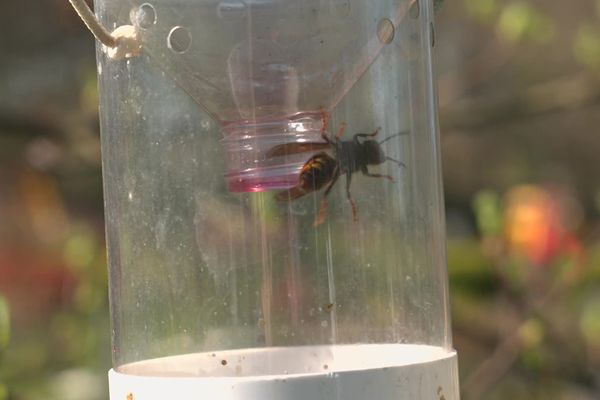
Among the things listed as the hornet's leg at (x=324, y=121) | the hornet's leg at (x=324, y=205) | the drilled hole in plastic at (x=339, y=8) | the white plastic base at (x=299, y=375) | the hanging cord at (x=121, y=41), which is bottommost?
the white plastic base at (x=299, y=375)

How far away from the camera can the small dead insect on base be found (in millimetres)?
1408

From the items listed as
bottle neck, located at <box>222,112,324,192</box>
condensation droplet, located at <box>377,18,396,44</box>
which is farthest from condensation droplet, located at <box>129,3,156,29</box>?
condensation droplet, located at <box>377,18,396,44</box>

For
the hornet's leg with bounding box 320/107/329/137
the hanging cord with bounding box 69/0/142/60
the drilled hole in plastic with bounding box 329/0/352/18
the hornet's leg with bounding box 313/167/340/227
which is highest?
the drilled hole in plastic with bounding box 329/0/352/18

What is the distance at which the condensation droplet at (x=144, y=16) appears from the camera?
1446mm

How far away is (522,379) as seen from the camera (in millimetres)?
3209

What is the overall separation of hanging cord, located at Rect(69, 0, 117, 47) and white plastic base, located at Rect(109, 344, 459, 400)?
1.16 feet

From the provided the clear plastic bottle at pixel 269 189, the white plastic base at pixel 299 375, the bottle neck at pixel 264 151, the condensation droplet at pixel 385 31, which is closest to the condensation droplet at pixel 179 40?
the clear plastic bottle at pixel 269 189

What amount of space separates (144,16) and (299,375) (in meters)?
0.48

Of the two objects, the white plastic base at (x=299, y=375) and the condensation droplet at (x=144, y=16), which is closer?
the white plastic base at (x=299, y=375)

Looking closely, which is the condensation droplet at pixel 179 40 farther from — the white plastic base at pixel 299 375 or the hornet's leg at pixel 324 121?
the white plastic base at pixel 299 375

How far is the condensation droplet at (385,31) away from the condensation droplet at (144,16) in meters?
0.25

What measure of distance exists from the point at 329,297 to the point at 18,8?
9.17 ft

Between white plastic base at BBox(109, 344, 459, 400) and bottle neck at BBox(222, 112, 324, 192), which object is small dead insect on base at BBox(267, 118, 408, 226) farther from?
white plastic base at BBox(109, 344, 459, 400)

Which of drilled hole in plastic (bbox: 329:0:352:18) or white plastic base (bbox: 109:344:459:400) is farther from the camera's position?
drilled hole in plastic (bbox: 329:0:352:18)
